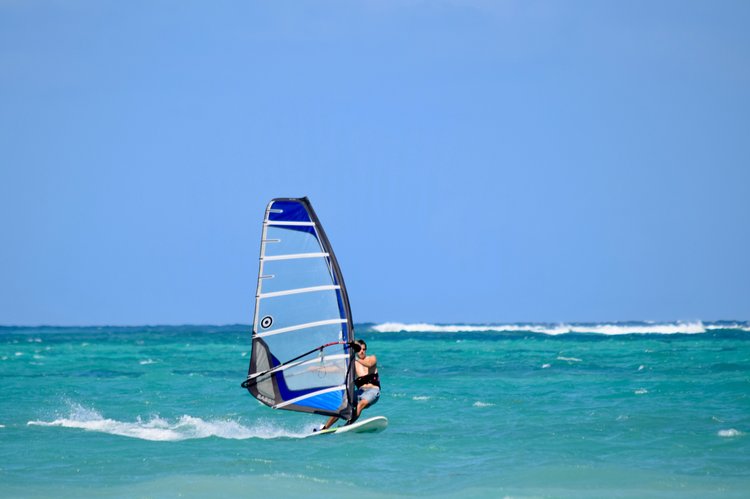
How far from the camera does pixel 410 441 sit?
12.5 meters

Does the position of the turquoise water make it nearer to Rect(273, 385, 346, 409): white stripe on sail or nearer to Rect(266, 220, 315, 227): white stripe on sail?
Rect(273, 385, 346, 409): white stripe on sail

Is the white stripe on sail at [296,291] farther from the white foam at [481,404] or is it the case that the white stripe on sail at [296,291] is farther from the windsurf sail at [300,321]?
the white foam at [481,404]

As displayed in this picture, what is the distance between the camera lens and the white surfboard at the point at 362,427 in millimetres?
12516

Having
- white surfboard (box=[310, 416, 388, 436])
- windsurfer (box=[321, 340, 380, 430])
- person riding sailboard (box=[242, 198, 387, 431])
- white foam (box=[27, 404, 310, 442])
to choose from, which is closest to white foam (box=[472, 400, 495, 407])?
white foam (box=[27, 404, 310, 442])

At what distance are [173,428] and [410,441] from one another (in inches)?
139

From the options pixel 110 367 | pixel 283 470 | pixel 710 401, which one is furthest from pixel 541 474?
pixel 110 367

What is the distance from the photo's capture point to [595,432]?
42.6ft

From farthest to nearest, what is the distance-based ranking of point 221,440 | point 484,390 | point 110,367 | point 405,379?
point 110,367, point 405,379, point 484,390, point 221,440

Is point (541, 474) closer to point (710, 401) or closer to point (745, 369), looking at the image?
point (710, 401)

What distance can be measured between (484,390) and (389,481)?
30.9ft

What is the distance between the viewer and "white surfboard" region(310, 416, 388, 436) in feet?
41.1

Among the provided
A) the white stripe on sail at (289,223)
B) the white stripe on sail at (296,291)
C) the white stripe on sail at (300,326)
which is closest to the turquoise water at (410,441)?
the white stripe on sail at (300,326)

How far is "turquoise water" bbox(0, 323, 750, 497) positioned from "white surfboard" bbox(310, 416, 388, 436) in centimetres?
12

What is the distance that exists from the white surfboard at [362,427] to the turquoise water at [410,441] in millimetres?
121
